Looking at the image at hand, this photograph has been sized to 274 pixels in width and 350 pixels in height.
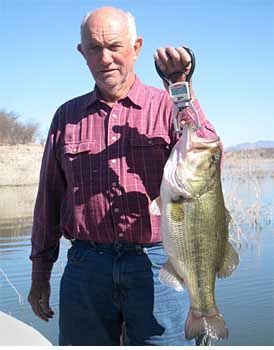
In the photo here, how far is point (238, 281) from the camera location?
28.7ft

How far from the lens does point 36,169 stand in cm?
3145

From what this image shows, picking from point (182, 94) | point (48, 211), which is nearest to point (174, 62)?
point (182, 94)

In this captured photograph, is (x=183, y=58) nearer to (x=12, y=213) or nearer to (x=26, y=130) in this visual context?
(x=12, y=213)

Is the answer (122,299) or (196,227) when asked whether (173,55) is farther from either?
(122,299)

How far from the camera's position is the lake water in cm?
678

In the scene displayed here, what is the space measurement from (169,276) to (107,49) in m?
1.31

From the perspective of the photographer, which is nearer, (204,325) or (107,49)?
(204,325)

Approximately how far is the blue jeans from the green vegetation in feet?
109

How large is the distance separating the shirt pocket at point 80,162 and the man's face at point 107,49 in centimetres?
39

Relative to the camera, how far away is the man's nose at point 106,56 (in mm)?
2996

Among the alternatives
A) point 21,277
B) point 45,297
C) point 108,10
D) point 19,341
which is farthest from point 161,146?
point 21,277

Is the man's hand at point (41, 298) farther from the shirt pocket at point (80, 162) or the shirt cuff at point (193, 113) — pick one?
Answer: the shirt cuff at point (193, 113)

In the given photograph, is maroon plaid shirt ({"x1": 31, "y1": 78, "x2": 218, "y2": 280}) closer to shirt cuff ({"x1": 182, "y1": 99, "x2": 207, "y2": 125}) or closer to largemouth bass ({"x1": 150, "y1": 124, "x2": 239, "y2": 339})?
shirt cuff ({"x1": 182, "y1": 99, "x2": 207, "y2": 125})

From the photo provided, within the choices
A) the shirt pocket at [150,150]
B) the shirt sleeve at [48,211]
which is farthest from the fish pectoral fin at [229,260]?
the shirt sleeve at [48,211]
